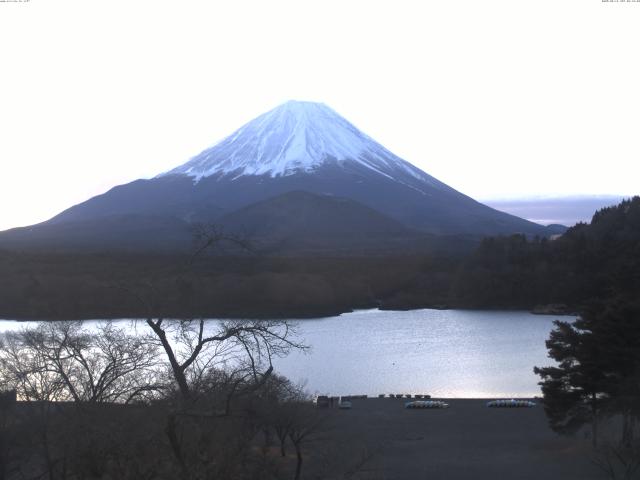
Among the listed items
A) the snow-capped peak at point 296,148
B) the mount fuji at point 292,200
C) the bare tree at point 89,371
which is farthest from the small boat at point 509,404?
the snow-capped peak at point 296,148

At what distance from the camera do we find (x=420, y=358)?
1833 cm

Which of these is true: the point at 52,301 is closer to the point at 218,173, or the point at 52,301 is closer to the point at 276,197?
the point at 276,197

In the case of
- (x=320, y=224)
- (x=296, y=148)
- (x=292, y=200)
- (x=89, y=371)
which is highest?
(x=296, y=148)

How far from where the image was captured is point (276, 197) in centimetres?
6309

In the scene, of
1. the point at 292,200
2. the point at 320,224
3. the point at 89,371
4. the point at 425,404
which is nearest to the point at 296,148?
the point at 292,200

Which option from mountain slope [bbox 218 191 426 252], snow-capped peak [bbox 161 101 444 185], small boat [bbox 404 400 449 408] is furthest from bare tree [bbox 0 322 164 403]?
snow-capped peak [bbox 161 101 444 185]

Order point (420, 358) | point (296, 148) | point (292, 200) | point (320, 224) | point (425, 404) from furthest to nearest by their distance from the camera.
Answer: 1. point (296, 148)
2. point (292, 200)
3. point (320, 224)
4. point (420, 358)
5. point (425, 404)

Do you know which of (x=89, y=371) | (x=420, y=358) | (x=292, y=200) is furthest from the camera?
(x=292, y=200)

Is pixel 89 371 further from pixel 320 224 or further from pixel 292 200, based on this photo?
pixel 292 200

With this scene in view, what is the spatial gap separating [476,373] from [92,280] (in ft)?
37.5

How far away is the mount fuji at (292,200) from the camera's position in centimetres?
5278

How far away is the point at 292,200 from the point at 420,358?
44851mm

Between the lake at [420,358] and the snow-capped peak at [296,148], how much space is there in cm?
5076

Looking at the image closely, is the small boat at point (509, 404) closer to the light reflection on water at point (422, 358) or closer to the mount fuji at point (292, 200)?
the light reflection on water at point (422, 358)
